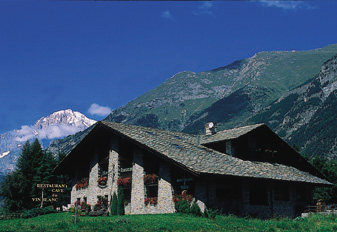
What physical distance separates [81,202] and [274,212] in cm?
1871

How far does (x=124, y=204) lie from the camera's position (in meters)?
31.1

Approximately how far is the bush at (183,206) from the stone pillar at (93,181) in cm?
1117

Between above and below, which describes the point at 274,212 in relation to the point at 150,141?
below

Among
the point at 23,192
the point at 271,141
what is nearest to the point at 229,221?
the point at 271,141

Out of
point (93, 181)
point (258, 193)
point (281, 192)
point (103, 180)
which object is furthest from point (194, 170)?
point (93, 181)

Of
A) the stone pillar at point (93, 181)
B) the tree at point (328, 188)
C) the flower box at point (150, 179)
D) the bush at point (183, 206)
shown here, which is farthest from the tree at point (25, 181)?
the tree at point (328, 188)

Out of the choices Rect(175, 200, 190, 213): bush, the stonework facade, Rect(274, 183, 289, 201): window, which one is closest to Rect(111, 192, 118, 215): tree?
the stonework facade

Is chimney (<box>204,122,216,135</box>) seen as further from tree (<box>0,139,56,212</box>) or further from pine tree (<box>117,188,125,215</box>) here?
tree (<box>0,139,56,212</box>)

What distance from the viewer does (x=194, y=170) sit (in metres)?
23.5

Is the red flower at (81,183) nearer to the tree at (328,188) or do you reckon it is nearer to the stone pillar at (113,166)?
the stone pillar at (113,166)

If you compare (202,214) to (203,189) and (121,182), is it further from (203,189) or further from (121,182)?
(121,182)

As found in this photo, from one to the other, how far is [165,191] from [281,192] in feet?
36.5

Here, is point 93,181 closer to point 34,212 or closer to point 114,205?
point 114,205

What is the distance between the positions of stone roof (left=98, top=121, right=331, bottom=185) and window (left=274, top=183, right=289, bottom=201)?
107cm
